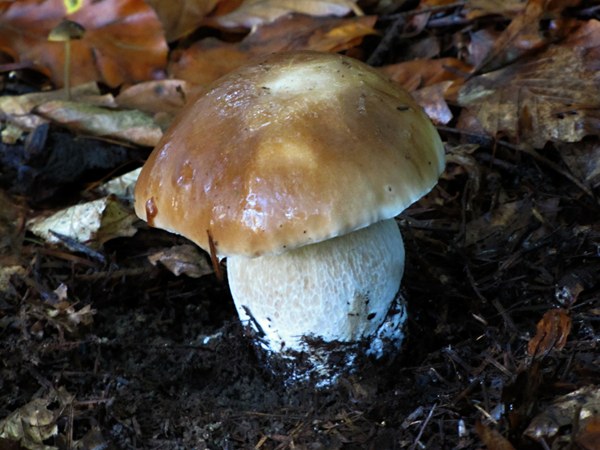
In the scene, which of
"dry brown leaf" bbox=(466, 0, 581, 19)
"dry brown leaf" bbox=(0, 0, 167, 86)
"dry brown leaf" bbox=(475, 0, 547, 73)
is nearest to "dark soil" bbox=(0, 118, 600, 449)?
"dry brown leaf" bbox=(475, 0, 547, 73)

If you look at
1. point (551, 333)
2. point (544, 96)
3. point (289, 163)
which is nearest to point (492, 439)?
point (551, 333)

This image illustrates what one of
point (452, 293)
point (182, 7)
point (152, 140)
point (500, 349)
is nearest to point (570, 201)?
point (452, 293)

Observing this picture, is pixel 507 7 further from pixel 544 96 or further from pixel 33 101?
pixel 33 101

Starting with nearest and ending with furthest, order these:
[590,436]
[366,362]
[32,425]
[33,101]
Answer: [590,436] < [32,425] < [366,362] < [33,101]

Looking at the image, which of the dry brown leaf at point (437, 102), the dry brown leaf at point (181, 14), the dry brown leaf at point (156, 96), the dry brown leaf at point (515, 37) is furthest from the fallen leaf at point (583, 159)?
the dry brown leaf at point (181, 14)

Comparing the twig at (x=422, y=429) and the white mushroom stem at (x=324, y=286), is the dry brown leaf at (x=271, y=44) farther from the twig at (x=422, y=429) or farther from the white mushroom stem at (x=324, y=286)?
the twig at (x=422, y=429)

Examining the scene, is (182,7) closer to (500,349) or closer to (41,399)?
(41,399)
